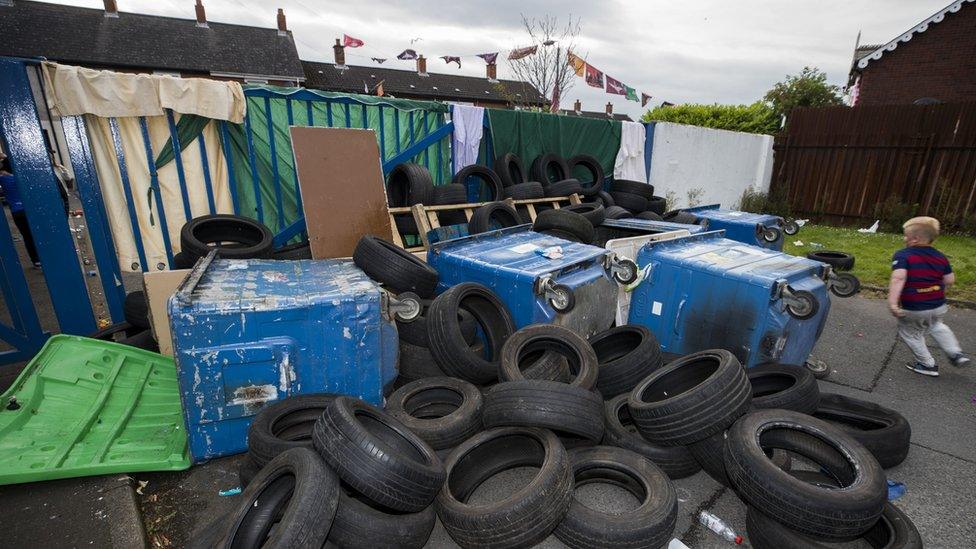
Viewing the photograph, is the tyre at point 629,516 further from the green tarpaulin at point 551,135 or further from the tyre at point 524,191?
the green tarpaulin at point 551,135

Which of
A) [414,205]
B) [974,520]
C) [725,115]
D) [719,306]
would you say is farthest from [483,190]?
[725,115]

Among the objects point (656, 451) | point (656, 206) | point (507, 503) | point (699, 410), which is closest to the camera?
point (507, 503)

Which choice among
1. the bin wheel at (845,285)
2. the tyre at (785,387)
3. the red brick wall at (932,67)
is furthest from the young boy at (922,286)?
the red brick wall at (932,67)

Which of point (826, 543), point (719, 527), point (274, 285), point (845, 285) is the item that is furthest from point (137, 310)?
point (845, 285)

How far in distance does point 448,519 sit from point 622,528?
86cm

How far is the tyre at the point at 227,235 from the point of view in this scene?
4156 mm

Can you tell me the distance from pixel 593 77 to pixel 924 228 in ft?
38.2

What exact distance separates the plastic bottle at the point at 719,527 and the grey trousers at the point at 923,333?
3.19 meters

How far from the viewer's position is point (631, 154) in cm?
968

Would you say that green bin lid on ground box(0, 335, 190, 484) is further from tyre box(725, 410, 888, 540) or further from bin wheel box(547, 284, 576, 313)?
tyre box(725, 410, 888, 540)

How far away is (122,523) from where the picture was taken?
2324mm

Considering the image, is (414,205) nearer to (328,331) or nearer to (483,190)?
(483,190)

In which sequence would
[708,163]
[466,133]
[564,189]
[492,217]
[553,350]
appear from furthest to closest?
1. [708,163]
2. [564,189]
3. [466,133]
4. [492,217]
5. [553,350]

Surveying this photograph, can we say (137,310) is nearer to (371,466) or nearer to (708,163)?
(371,466)
